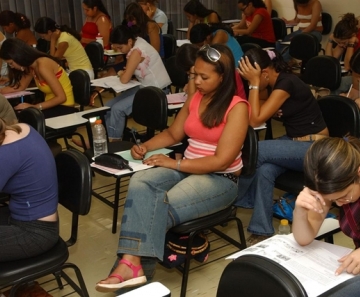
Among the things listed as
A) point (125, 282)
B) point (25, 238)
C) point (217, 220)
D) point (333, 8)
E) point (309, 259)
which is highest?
point (333, 8)

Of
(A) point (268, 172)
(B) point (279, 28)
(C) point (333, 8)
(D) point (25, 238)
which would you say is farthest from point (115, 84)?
(C) point (333, 8)

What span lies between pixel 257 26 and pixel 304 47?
4.18ft

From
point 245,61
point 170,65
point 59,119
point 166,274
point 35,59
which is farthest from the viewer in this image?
point 170,65

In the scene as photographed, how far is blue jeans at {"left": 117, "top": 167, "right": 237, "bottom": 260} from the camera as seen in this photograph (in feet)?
7.86

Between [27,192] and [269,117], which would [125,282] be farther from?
[269,117]

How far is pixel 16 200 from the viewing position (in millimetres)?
2238

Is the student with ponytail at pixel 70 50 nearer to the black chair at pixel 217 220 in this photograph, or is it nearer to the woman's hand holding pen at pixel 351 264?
the black chair at pixel 217 220

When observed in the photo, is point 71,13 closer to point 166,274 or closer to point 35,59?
point 35,59

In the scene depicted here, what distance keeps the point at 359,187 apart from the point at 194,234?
0.97 meters


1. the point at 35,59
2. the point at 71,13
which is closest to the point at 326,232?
the point at 35,59

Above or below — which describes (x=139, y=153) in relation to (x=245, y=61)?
below

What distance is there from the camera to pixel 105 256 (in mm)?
3027

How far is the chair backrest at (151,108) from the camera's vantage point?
3.46m

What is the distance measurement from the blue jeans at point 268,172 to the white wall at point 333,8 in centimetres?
476
